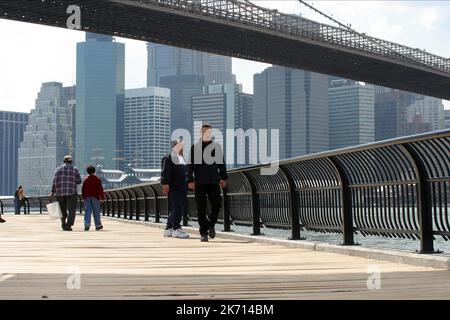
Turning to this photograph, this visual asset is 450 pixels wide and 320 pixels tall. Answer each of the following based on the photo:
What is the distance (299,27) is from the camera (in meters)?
74.9

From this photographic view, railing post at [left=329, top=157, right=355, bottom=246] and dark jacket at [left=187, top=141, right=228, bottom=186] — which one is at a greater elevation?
dark jacket at [left=187, top=141, right=228, bottom=186]

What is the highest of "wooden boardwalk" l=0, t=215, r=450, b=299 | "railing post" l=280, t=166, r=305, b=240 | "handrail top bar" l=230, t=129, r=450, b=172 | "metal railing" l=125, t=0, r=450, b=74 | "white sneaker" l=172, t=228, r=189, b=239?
"metal railing" l=125, t=0, r=450, b=74

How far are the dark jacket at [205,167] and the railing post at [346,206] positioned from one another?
1971 millimetres

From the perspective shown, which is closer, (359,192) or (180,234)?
(359,192)

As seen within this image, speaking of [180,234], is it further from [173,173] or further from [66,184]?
[66,184]

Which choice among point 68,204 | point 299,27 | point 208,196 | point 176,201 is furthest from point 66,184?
point 299,27

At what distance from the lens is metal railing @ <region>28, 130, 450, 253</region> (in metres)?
6.48

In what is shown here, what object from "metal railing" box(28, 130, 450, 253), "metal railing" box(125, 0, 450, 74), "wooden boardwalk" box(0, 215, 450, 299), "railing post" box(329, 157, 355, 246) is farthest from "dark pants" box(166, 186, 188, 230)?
"metal railing" box(125, 0, 450, 74)

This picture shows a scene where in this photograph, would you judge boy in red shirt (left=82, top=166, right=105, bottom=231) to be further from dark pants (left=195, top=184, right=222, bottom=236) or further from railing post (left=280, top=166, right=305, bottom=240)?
railing post (left=280, top=166, right=305, bottom=240)

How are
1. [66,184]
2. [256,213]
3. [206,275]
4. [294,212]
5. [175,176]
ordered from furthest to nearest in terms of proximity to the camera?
1. [66,184]
2. [256,213]
3. [175,176]
4. [294,212]
5. [206,275]

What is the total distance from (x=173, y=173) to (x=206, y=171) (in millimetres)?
1170

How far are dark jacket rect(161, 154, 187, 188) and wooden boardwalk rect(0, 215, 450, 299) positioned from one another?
221 centimetres

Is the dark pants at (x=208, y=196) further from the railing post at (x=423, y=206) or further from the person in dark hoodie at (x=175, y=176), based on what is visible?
the railing post at (x=423, y=206)
